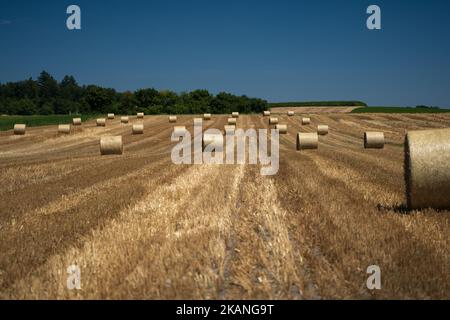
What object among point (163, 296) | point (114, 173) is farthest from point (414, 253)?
point (114, 173)

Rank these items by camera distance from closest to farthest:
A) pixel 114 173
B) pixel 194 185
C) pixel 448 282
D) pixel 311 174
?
1. pixel 448 282
2. pixel 194 185
3. pixel 311 174
4. pixel 114 173

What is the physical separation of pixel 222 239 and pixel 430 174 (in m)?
4.09

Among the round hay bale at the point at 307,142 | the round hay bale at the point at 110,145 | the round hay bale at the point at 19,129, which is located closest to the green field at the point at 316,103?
the round hay bale at the point at 19,129

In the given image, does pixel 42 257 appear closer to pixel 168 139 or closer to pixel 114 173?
pixel 114 173

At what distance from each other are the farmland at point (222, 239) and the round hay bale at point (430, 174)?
0.33m

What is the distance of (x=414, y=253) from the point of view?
5.36 m

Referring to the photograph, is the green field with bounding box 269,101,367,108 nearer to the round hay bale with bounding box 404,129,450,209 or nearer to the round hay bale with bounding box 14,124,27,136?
the round hay bale with bounding box 14,124,27,136

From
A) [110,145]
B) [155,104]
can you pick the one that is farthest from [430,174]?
[155,104]

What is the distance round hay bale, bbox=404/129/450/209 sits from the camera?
7488 millimetres

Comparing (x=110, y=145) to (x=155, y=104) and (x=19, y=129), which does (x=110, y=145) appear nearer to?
(x=19, y=129)

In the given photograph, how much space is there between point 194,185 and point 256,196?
2231 mm

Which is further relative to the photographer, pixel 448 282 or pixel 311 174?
pixel 311 174

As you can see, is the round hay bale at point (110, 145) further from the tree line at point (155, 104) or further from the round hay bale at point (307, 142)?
the tree line at point (155, 104)

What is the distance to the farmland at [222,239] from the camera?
4.48 metres
